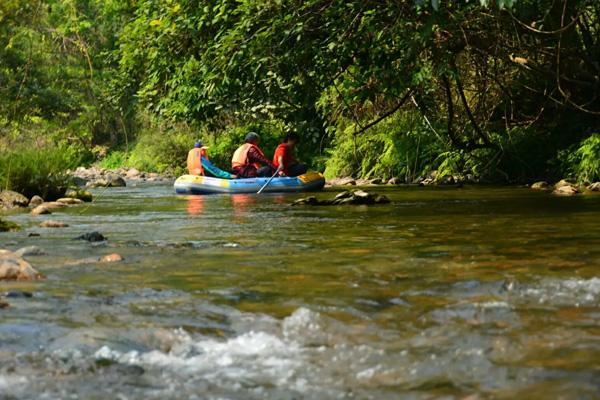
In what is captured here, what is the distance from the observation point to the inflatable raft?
17250mm

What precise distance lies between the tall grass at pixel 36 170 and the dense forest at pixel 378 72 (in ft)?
0.10

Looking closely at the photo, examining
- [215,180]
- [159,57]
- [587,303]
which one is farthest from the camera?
[215,180]

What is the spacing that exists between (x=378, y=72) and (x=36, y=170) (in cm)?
573

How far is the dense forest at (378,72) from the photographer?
35.2 ft

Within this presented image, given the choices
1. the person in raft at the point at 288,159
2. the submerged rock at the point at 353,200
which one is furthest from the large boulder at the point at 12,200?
the person in raft at the point at 288,159

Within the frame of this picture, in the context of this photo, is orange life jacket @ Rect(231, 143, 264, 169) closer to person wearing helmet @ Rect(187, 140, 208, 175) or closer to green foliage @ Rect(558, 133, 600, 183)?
person wearing helmet @ Rect(187, 140, 208, 175)

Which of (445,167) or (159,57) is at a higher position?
(159,57)

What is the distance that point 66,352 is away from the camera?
11.7 feet

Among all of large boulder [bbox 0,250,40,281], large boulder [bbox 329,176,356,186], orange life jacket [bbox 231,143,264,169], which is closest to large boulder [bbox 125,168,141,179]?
large boulder [bbox 329,176,356,186]

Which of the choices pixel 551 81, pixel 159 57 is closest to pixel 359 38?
pixel 159 57

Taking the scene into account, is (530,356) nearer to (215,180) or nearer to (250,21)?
(250,21)

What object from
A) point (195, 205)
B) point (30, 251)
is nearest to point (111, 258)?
point (30, 251)

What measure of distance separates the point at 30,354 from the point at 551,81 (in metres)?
11.7

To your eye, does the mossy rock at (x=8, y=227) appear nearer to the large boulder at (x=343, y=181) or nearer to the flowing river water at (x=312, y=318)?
the flowing river water at (x=312, y=318)
